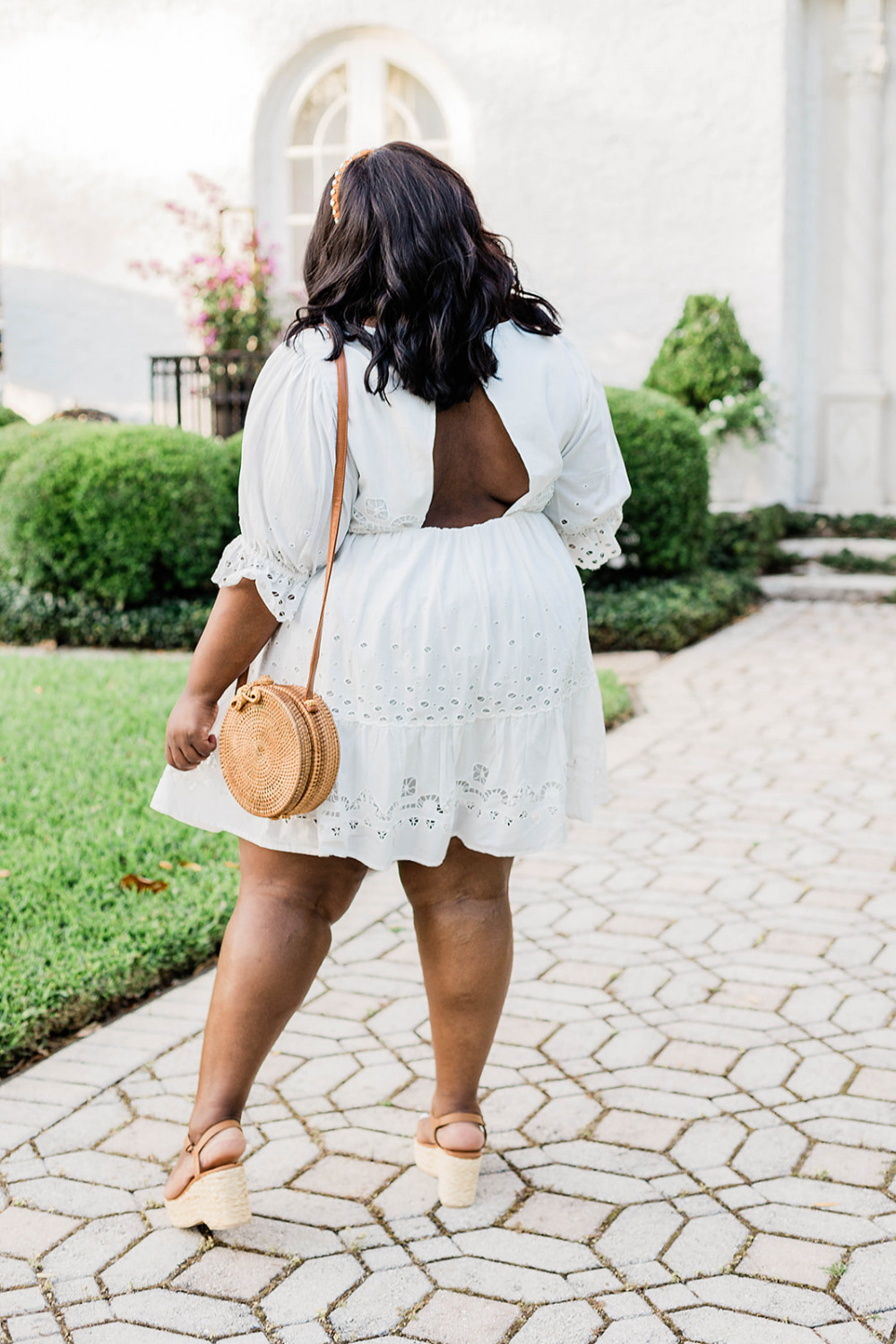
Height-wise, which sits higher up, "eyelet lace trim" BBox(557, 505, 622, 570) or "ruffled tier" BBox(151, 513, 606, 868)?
"eyelet lace trim" BBox(557, 505, 622, 570)

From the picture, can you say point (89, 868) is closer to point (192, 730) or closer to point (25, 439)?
point (192, 730)

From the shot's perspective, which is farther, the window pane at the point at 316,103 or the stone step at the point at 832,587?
the window pane at the point at 316,103

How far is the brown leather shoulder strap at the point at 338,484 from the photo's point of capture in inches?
83.4

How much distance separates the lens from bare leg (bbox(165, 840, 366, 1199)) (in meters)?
2.26

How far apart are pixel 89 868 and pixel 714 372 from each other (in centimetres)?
747

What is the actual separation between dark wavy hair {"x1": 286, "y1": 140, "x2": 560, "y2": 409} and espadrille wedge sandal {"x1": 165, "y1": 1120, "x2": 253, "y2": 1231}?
123 centimetres

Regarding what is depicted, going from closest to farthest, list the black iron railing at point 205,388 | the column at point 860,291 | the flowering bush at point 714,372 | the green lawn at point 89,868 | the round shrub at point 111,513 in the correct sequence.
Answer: the green lawn at point 89,868, the round shrub at point 111,513, the flowering bush at point 714,372, the column at point 860,291, the black iron railing at point 205,388

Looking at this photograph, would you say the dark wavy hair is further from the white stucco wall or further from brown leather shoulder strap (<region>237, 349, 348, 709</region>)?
the white stucco wall

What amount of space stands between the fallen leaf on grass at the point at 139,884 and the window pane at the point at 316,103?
9338 millimetres

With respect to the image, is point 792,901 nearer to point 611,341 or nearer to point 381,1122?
point 381,1122

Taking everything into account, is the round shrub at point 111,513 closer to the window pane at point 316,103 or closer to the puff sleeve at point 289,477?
the window pane at point 316,103

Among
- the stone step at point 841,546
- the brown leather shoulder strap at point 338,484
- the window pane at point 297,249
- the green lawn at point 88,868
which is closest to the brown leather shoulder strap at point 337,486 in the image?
the brown leather shoulder strap at point 338,484

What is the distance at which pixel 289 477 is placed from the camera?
2.13m

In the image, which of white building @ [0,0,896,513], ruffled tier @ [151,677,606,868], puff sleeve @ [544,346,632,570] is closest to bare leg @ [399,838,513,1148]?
ruffled tier @ [151,677,606,868]
